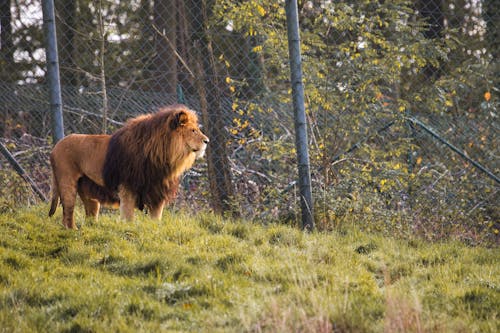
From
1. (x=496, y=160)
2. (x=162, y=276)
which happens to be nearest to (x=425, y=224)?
(x=496, y=160)

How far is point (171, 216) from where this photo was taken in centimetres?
685

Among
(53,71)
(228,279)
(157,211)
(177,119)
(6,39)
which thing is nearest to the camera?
(228,279)

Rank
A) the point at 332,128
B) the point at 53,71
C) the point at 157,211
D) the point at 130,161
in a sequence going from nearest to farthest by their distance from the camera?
1. the point at 130,161
2. the point at 157,211
3. the point at 53,71
4. the point at 332,128

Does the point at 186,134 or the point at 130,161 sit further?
the point at 186,134

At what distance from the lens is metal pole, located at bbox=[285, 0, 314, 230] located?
7035 millimetres

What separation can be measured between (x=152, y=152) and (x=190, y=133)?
1.24 feet

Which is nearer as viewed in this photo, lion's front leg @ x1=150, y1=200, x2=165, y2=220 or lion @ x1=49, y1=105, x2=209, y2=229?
lion @ x1=49, y1=105, x2=209, y2=229

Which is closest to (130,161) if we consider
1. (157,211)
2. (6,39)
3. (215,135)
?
(157,211)

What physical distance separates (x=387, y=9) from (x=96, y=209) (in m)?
4.24

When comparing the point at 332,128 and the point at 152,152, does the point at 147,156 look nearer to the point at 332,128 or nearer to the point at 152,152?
the point at 152,152

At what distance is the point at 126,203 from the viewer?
256 inches

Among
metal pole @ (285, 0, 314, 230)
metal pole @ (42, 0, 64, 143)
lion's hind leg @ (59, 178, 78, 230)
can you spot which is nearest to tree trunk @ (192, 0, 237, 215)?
metal pole @ (285, 0, 314, 230)

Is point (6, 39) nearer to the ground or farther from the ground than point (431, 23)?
nearer to the ground

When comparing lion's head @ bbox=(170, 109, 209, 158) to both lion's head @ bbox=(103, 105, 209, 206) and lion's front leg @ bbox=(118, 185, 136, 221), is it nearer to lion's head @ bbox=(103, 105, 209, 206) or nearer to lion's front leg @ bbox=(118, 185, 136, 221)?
lion's head @ bbox=(103, 105, 209, 206)
